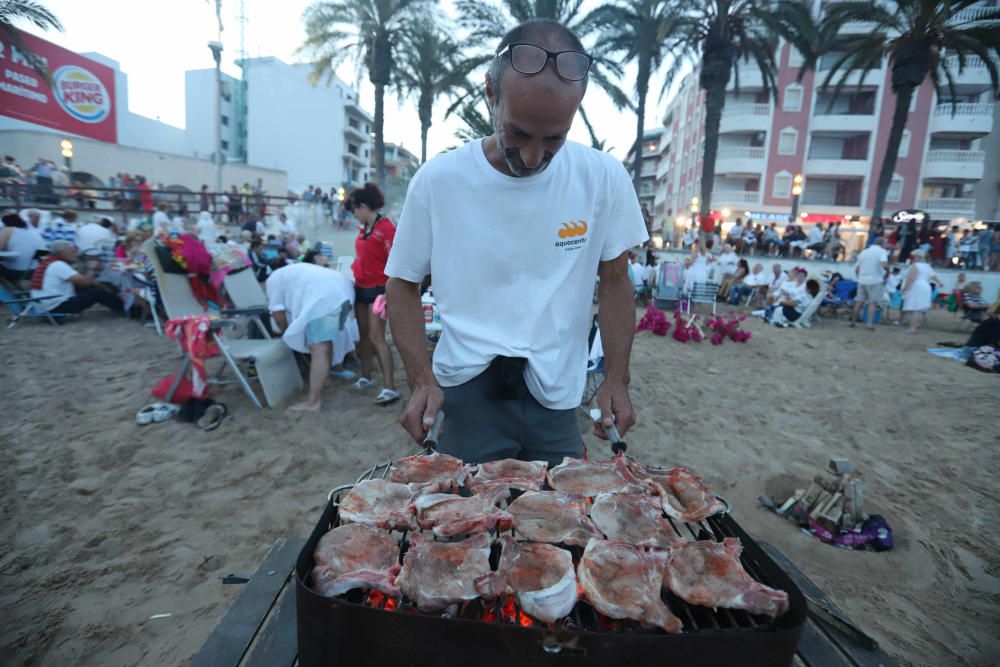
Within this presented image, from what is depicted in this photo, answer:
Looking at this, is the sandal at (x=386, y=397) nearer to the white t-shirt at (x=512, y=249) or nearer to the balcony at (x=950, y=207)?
→ the white t-shirt at (x=512, y=249)

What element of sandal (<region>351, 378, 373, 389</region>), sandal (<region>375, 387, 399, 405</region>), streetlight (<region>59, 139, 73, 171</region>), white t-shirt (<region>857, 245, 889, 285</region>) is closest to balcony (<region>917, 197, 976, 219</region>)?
white t-shirt (<region>857, 245, 889, 285</region>)

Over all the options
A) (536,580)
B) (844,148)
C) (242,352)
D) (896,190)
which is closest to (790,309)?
(242,352)

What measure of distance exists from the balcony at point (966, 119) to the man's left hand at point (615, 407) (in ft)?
135

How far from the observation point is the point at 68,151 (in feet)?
79.4

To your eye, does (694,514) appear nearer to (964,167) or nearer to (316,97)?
(964,167)

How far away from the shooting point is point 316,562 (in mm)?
1261

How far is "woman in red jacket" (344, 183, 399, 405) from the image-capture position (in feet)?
18.6

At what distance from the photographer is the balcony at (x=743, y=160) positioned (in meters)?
33.8

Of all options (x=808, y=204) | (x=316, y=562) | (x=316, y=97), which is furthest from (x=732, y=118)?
(x=316, y=562)

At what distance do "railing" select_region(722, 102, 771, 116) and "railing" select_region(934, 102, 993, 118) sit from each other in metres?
9.43

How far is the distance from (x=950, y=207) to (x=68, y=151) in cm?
5024

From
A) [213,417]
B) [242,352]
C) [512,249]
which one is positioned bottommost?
[213,417]

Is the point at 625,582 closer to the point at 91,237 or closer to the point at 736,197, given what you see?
the point at 91,237

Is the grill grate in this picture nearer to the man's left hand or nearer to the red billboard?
the man's left hand
